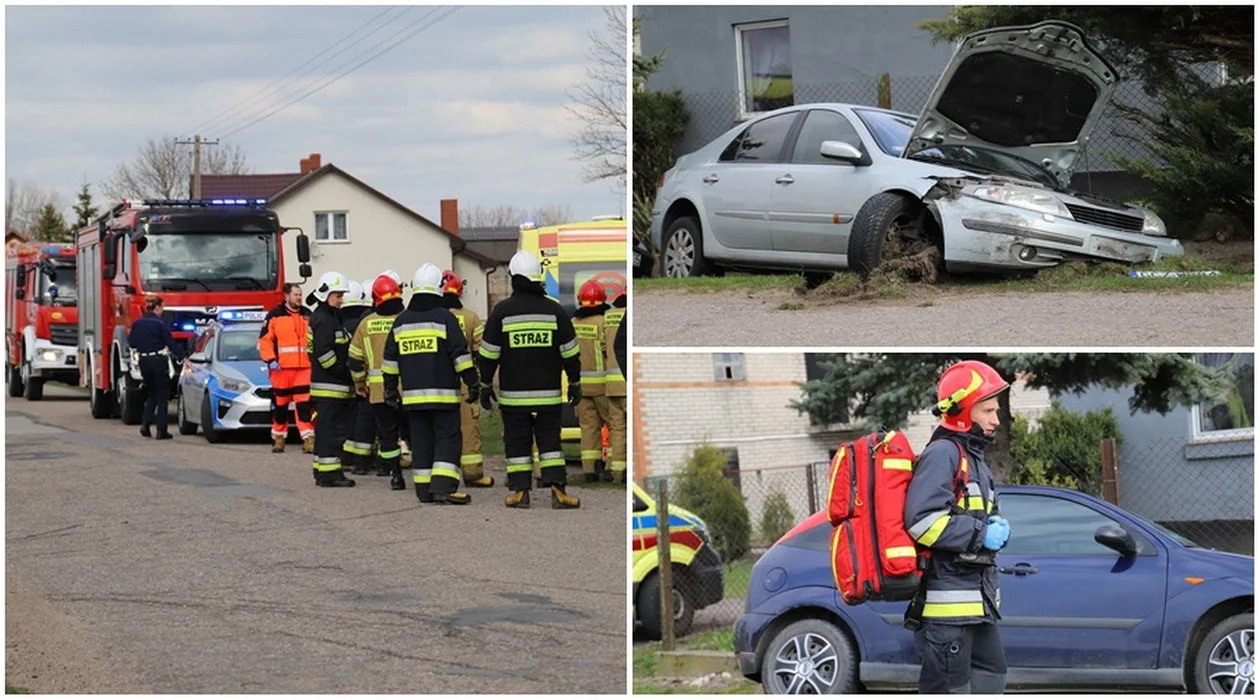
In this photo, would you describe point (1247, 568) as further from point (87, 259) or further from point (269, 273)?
point (87, 259)

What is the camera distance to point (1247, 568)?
7312 millimetres

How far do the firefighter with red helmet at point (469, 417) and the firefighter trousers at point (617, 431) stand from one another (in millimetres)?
1047

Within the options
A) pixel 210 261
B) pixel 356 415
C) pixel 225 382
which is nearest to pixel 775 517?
pixel 356 415

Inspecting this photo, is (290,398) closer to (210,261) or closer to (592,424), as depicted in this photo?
(592,424)

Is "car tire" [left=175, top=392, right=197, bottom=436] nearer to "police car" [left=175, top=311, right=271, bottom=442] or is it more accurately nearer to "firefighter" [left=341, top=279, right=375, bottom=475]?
"police car" [left=175, top=311, right=271, bottom=442]

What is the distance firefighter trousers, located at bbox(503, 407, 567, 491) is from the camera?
1116cm

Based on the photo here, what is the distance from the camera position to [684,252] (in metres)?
10.7

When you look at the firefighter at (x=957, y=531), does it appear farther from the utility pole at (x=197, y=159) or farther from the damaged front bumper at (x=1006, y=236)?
the utility pole at (x=197, y=159)

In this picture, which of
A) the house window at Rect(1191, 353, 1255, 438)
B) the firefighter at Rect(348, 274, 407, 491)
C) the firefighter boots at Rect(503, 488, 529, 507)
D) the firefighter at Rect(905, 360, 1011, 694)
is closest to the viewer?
the firefighter at Rect(905, 360, 1011, 694)

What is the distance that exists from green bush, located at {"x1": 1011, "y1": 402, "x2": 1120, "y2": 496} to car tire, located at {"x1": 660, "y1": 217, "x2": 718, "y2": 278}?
2.78 meters

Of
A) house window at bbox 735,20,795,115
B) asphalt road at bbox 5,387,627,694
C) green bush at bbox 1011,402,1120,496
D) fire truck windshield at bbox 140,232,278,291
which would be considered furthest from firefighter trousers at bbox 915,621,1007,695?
fire truck windshield at bbox 140,232,278,291

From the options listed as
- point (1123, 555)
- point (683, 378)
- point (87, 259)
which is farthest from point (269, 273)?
point (1123, 555)

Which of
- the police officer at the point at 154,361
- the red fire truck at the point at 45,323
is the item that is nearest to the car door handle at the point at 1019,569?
the police officer at the point at 154,361

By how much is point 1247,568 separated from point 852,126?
4.01 metres
